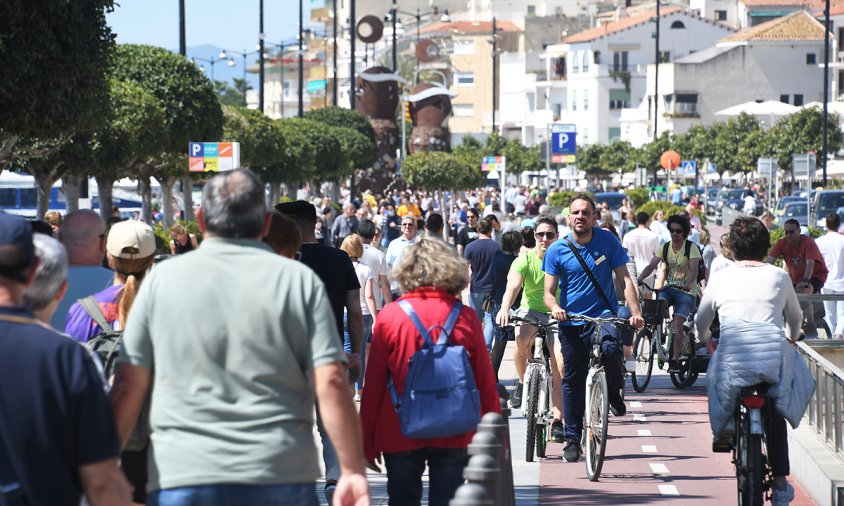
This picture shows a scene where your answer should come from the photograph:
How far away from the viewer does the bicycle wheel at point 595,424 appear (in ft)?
33.3

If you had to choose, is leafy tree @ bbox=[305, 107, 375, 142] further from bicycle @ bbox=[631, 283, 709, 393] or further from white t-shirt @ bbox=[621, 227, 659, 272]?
bicycle @ bbox=[631, 283, 709, 393]

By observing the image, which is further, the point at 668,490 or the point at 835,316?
the point at 835,316

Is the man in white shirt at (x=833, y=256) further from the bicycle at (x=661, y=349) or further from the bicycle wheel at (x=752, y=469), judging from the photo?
the bicycle wheel at (x=752, y=469)

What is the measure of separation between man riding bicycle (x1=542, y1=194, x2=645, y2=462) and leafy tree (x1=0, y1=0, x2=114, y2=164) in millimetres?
9494

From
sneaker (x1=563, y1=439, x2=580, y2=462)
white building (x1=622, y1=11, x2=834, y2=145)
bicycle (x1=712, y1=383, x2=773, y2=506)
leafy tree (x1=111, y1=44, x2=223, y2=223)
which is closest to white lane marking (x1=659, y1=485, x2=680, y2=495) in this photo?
sneaker (x1=563, y1=439, x2=580, y2=462)

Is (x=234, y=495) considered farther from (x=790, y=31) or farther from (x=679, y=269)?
(x=790, y=31)

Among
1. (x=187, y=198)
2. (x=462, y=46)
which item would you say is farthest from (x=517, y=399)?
(x=462, y=46)

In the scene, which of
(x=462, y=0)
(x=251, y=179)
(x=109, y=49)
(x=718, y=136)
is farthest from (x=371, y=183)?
(x=462, y=0)

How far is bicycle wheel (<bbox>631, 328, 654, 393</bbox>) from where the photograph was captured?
1560cm

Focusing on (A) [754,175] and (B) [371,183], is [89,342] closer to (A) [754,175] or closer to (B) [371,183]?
(B) [371,183]

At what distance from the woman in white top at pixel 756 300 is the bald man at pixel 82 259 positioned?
321cm

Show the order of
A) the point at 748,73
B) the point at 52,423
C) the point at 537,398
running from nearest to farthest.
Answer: the point at 52,423
the point at 537,398
the point at 748,73

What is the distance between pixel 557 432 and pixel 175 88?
2636 cm

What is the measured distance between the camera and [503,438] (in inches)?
267
